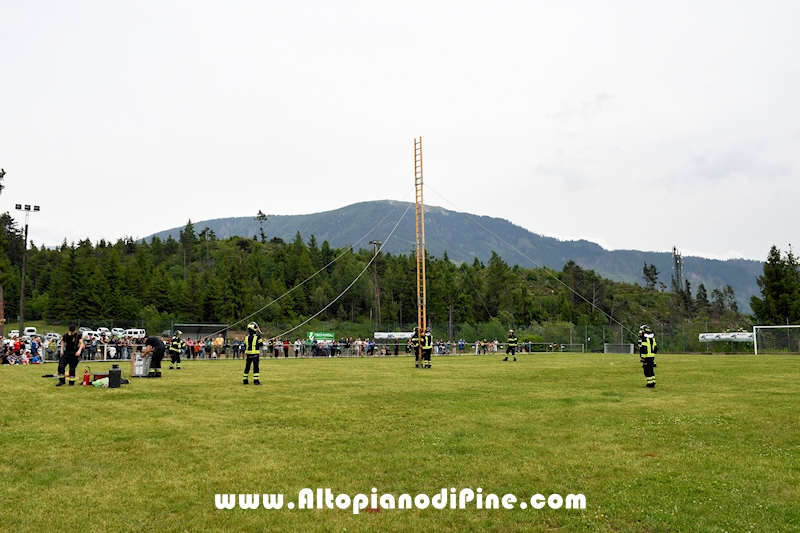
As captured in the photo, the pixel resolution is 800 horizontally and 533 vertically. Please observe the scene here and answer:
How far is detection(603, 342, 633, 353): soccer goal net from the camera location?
176 ft

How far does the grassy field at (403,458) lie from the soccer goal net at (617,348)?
1556 inches

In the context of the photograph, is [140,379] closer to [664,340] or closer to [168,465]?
[168,465]

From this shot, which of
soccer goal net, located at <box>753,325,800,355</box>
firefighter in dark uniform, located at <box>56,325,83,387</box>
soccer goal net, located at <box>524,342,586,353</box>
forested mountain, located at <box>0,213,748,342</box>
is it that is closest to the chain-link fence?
soccer goal net, located at <box>753,325,800,355</box>

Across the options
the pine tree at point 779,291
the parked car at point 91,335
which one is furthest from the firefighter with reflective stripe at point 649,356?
the pine tree at point 779,291

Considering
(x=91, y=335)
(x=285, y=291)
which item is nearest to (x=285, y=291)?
(x=285, y=291)

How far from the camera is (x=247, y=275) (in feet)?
414

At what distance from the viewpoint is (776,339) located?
46.6 m

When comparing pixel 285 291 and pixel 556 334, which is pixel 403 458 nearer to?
pixel 556 334

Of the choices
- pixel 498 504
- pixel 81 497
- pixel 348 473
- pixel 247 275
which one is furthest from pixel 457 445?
pixel 247 275

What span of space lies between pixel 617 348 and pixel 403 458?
5066 cm

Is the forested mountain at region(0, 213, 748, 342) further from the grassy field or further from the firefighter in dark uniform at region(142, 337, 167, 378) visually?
the grassy field

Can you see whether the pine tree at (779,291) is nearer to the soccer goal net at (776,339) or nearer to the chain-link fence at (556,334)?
the chain-link fence at (556,334)

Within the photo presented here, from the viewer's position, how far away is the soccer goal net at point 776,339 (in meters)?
45.7

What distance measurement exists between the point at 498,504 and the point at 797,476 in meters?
3.82
